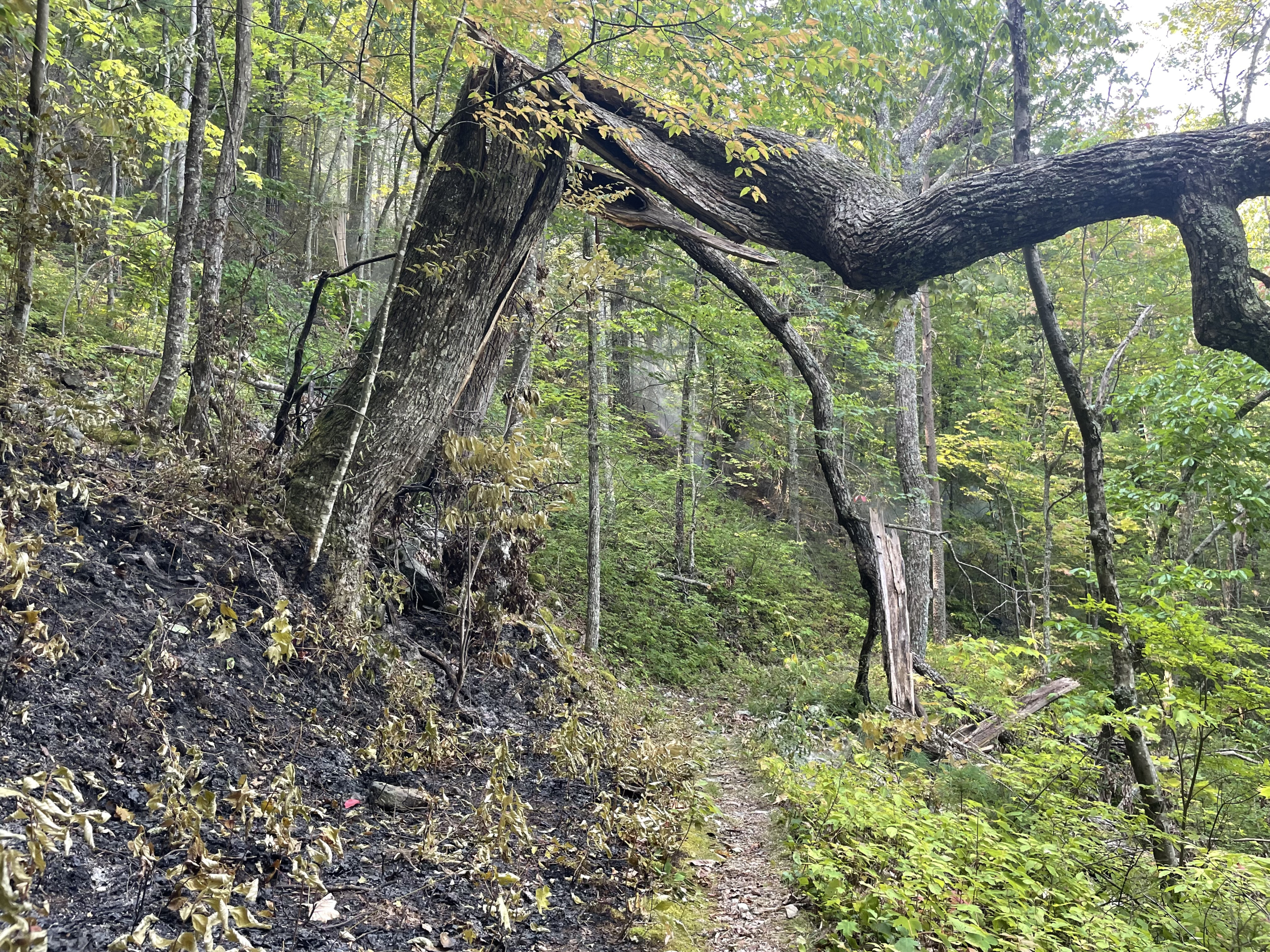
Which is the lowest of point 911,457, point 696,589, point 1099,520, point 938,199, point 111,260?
point 696,589

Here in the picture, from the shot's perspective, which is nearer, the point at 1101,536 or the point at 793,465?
the point at 1101,536

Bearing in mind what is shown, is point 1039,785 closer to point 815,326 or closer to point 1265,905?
point 1265,905

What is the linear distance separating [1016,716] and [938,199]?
4.94 m

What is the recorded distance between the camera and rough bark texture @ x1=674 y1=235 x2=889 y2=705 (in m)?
5.45

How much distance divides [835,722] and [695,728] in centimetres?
160

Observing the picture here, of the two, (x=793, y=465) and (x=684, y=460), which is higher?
(x=793, y=465)

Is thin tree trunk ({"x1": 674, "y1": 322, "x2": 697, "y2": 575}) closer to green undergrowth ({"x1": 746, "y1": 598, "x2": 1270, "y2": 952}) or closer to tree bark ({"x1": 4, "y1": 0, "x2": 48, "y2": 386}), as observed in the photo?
green undergrowth ({"x1": 746, "y1": 598, "x2": 1270, "y2": 952})

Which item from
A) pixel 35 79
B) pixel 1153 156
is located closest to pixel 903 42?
pixel 1153 156

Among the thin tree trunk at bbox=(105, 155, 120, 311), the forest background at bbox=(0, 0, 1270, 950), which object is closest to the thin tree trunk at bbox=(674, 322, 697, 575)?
the forest background at bbox=(0, 0, 1270, 950)

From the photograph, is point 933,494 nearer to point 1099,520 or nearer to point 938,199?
point 1099,520

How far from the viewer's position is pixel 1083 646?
6.48 m

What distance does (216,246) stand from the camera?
14.6ft

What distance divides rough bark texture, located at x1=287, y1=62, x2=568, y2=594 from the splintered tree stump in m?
5.54

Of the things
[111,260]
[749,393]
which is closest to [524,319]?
[111,260]
